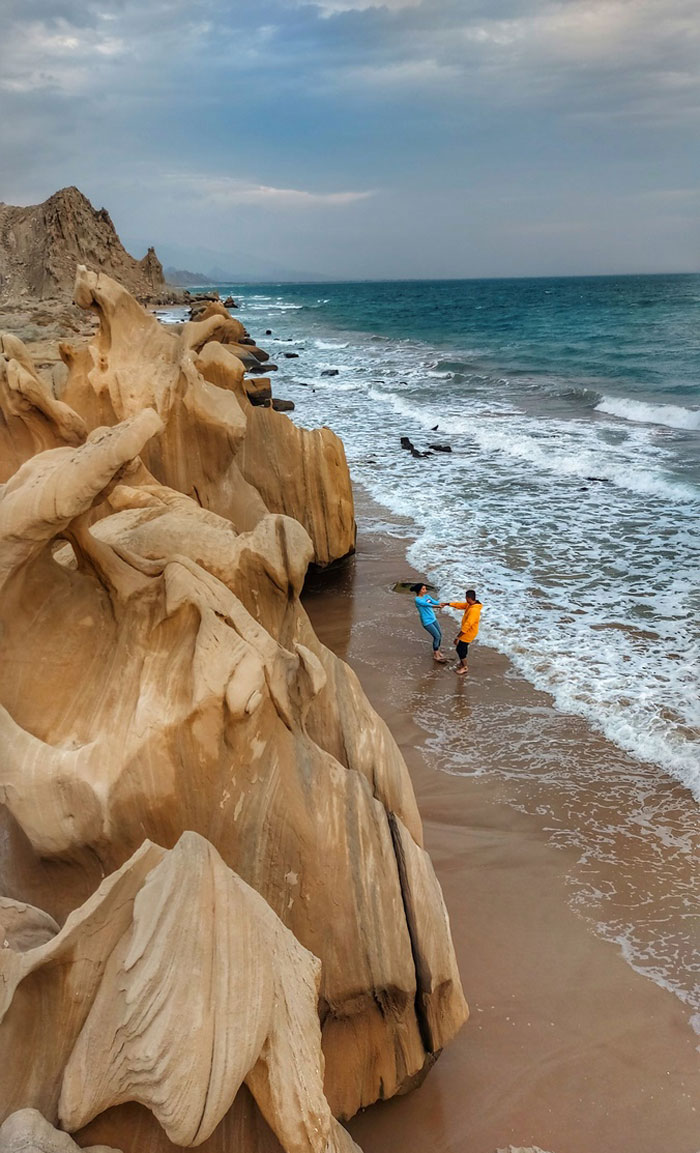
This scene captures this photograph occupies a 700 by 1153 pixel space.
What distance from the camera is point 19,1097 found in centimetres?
209

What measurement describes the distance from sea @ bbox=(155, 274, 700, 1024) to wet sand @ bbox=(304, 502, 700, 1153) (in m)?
0.14

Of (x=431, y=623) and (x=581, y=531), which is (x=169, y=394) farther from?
(x=581, y=531)

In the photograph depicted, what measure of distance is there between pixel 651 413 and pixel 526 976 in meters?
20.0

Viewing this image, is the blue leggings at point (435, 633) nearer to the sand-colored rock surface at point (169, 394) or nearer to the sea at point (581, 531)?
the sea at point (581, 531)

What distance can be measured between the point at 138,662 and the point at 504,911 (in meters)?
2.67

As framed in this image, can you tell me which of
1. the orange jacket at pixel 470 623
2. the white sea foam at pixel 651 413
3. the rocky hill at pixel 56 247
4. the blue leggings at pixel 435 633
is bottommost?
the blue leggings at pixel 435 633

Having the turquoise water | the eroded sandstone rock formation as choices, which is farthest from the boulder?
the eroded sandstone rock formation

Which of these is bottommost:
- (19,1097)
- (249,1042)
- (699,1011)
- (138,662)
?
(699,1011)

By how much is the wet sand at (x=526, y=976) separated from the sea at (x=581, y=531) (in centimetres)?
14

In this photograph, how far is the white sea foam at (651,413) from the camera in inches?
814

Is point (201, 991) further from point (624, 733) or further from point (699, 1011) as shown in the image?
point (624, 733)

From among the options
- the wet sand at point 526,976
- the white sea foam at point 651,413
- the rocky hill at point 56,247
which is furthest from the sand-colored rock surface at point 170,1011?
the rocky hill at point 56,247

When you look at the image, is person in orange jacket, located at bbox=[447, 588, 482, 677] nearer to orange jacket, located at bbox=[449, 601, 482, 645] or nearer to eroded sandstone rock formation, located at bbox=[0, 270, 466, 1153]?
orange jacket, located at bbox=[449, 601, 482, 645]

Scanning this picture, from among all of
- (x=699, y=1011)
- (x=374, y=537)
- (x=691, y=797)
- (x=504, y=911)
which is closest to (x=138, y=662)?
(x=504, y=911)
